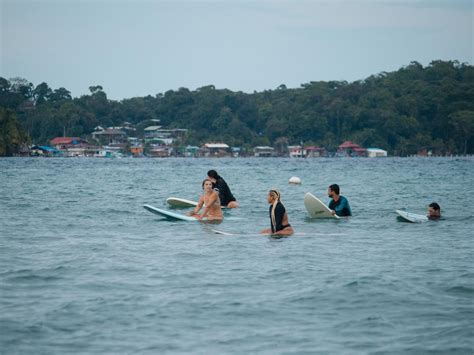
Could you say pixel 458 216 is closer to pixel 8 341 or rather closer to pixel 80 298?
pixel 80 298

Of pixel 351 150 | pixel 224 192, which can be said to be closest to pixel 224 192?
pixel 224 192

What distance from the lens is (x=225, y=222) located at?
22.6 metres

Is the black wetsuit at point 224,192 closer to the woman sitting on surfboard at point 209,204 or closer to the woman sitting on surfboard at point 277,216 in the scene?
the woman sitting on surfboard at point 209,204

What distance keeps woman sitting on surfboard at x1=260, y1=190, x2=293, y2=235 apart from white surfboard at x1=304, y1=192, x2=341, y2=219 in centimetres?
444

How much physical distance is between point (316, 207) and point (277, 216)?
205 inches

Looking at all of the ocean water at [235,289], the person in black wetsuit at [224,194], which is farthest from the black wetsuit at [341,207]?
the person in black wetsuit at [224,194]

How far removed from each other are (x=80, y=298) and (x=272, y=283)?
10.0 ft

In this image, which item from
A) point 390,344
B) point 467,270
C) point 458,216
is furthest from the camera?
point 458,216

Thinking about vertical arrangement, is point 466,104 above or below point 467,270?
above

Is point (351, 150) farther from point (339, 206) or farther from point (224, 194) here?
point (339, 206)

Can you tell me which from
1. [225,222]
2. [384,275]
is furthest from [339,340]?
[225,222]

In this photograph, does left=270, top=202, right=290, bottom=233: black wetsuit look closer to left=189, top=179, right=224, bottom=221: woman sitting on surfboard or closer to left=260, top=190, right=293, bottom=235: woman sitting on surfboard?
left=260, top=190, right=293, bottom=235: woman sitting on surfboard

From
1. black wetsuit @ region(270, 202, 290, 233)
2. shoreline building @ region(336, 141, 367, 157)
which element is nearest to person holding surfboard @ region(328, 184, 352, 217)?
black wetsuit @ region(270, 202, 290, 233)

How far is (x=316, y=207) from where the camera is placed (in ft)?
76.6
